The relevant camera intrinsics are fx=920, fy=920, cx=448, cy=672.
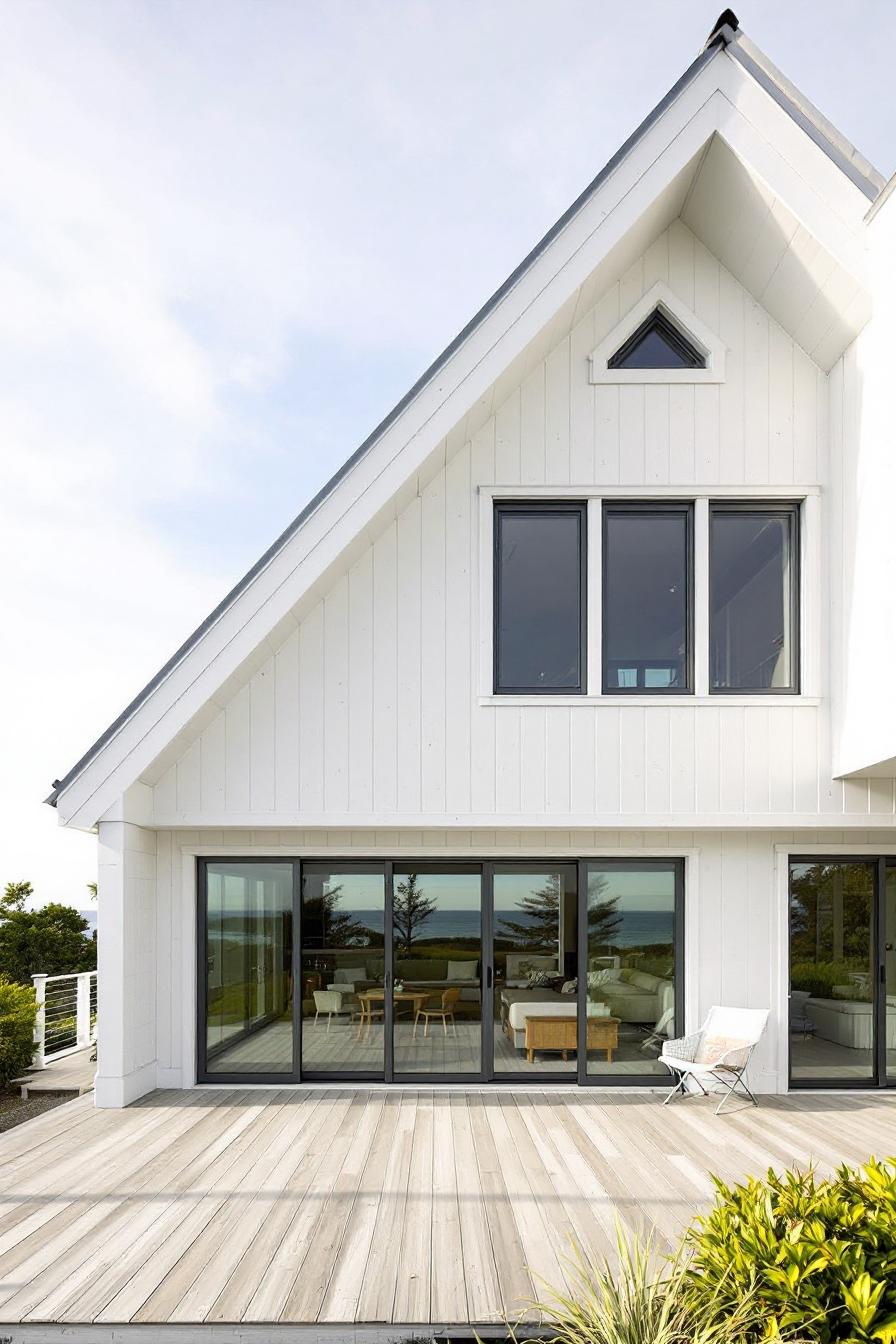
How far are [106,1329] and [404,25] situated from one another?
11.7 metres

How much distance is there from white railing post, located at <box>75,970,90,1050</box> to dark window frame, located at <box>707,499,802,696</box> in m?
7.88

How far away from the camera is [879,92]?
1035 cm

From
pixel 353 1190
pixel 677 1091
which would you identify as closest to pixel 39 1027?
pixel 353 1190

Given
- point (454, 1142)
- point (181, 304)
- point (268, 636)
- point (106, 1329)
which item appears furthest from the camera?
point (181, 304)

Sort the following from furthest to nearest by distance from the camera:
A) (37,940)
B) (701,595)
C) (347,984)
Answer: (37,940), (347,984), (701,595)

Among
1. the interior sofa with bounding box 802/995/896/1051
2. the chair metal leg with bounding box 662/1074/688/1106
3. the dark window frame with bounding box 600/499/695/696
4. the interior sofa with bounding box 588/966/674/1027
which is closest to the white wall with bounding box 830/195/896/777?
the dark window frame with bounding box 600/499/695/696

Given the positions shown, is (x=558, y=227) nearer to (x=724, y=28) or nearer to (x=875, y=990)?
(x=724, y=28)

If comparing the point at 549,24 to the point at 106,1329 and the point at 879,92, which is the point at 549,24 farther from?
the point at 106,1329

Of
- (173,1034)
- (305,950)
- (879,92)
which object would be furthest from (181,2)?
(173,1034)

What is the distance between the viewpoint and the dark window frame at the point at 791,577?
8164 millimetres

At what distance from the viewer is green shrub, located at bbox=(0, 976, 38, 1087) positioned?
28.8 ft

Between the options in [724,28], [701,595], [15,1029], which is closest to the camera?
[724,28]

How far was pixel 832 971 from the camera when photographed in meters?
8.30

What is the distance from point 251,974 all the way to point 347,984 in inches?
34.8
